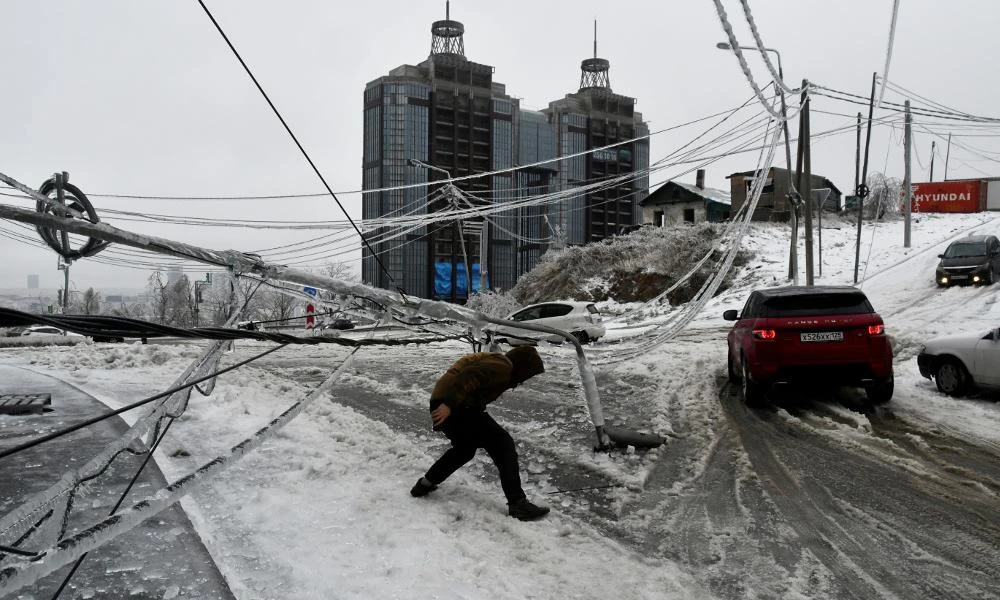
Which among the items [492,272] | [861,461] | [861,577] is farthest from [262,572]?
[492,272]

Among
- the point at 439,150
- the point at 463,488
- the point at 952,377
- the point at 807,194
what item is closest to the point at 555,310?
the point at 807,194

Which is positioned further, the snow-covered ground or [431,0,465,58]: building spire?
[431,0,465,58]: building spire

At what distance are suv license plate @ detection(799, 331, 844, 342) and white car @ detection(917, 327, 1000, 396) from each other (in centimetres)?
229

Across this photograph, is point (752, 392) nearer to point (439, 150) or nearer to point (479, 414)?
point (479, 414)

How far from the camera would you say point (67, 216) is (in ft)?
15.5

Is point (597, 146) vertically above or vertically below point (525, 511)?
above

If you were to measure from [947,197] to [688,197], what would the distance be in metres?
18.0

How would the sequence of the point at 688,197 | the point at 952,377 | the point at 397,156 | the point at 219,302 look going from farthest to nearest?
the point at 397,156, the point at 688,197, the point at 219,302, the point at 952,377

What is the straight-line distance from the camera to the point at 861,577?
4.05 m

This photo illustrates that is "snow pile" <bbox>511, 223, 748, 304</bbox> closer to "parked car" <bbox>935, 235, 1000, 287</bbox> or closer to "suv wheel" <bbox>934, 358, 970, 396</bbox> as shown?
"parked car" <bbox>935, 235, 1000, 287</bbox>

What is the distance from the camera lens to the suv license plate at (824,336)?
8.69 metres

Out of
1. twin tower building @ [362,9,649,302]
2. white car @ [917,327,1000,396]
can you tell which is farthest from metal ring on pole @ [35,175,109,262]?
twin tower building @ [362,9,649,302]

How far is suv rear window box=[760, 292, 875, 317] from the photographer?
8.91m

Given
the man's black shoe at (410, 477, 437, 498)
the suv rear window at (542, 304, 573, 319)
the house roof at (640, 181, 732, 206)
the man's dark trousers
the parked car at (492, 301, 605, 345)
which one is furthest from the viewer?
the house roof at (640, 181, 732, 206)
